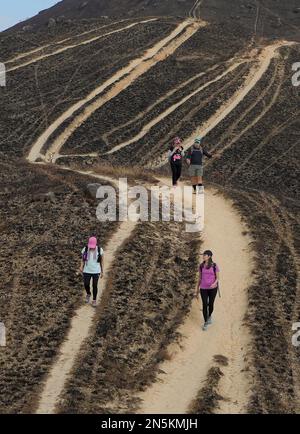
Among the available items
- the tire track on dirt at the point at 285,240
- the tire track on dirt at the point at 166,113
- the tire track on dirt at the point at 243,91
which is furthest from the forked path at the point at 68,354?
the tire track on dirt at the point at 166,113

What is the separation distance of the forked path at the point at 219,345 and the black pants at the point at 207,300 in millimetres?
468

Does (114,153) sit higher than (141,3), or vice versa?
(141,3)

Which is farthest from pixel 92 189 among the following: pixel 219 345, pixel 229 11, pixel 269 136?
pixel 229 11

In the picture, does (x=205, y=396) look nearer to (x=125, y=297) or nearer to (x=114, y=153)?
(x=125, y=297)

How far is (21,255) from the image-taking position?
2042 cm

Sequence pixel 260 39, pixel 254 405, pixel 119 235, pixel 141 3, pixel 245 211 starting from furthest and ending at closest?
pixel 141 3 < pixel 260 39 < pixel 245 211 < pixel 119 235 < pixel 254 405

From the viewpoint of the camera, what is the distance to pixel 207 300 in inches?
690

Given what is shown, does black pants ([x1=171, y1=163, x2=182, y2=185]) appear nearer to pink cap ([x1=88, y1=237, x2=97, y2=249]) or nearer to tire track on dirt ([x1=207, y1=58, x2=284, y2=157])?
tire track on dirt ([x1=207, y1=58, x2=284, y2=157])

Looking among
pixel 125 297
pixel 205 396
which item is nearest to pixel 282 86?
pixel 125 297

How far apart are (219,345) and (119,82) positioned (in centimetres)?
3442

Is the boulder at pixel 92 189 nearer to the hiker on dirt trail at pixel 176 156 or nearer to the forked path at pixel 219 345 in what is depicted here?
the hiker on dirt trail at pixel 176 156

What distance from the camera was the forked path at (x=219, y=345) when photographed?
1442cm
